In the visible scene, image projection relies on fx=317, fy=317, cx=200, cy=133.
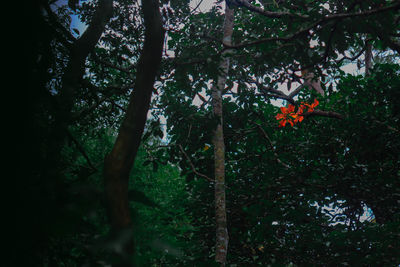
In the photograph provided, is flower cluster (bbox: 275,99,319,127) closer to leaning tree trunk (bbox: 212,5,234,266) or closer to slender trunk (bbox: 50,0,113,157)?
leaning tree trunk (bbox: 212,5,234,266)

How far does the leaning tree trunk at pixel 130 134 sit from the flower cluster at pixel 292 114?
189 inches

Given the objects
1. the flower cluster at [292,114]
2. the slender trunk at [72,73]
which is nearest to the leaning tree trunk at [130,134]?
the slender trunk at [72,73]

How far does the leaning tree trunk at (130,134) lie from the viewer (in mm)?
1420

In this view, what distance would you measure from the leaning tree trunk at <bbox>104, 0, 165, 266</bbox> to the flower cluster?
4797mm

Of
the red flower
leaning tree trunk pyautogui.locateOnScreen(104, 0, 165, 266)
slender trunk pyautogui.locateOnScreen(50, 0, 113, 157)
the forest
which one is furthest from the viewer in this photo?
the red flower

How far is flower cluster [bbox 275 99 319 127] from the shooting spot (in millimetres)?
6434

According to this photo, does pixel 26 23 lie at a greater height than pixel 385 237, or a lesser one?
lesser

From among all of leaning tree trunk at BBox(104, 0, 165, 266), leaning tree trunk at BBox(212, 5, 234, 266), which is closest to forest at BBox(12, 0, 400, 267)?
leaning tree trunk at BBox(212, 5, 234, 266)

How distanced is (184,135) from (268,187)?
177cm

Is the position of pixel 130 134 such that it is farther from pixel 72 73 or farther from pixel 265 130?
pixel 265 130

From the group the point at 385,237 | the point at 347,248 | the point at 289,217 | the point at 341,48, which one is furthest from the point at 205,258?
the point at 341,48

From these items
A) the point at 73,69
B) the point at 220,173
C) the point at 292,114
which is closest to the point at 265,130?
the point at 292,114

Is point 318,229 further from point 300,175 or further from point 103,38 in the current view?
point 103,38

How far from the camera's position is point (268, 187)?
5.66 metres
